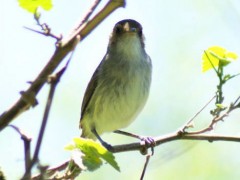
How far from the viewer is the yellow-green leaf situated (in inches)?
75.2

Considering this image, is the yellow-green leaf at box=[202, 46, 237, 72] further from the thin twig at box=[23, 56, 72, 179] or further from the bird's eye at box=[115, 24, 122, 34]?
the bird's eye at box=[115, 24, 122, 34]

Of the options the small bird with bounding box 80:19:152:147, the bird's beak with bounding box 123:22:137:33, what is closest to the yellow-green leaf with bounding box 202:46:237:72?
the small bird with bounding box 80:19:152:147

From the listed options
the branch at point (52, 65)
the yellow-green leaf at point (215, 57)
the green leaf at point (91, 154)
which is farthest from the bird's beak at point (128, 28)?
the branch at point (52, 65)

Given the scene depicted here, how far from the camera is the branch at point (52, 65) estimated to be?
0.72 m

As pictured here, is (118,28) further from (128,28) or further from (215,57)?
(215,57)

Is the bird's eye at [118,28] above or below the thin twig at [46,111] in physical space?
below

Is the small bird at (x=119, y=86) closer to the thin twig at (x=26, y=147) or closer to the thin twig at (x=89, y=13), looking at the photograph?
the thin twig at (x=26, y=147)

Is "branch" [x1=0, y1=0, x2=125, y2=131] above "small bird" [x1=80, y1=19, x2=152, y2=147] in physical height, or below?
above

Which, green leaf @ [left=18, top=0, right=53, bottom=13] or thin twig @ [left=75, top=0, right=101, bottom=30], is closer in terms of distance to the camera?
thin twig @ [left=75, top=0, right=101, bottom=30]

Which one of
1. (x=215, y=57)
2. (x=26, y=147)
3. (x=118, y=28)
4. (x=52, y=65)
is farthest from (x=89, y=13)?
(x=118, y=28)

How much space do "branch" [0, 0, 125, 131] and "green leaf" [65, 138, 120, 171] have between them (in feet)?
1.72

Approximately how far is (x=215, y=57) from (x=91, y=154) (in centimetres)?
86

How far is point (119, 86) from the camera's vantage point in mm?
4492

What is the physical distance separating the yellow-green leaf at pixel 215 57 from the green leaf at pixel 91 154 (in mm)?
796
